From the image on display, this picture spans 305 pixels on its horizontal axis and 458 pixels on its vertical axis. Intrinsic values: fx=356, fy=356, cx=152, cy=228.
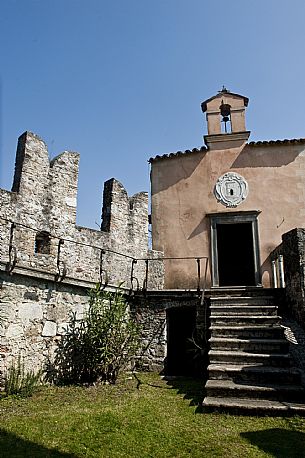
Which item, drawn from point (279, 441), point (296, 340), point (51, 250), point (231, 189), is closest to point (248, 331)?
point (296, 340)

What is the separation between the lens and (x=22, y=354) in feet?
20.0

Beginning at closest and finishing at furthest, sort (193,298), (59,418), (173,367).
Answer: (59,418)
(193,298)
(173,367)

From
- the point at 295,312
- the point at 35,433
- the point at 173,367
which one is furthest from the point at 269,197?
the point at 35,433

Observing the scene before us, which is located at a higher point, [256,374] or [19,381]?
[256,374]

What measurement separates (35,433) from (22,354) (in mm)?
2144

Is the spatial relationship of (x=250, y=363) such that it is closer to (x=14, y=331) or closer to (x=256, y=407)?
(x=256, y=407)

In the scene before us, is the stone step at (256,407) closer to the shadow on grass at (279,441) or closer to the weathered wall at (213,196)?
the shadow on grass at (279,441)

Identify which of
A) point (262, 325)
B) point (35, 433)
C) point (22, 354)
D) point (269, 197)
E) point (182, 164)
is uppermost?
point (182, 164)

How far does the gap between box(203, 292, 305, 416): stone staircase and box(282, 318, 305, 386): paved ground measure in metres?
0.12

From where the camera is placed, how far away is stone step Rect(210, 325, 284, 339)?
640cm

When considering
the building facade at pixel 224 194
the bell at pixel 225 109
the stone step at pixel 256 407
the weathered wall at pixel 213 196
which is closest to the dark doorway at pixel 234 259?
the building facade at pixel 224 194

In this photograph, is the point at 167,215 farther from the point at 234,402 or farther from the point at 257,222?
the point at 234,402

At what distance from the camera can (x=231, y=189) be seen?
32.8 ft

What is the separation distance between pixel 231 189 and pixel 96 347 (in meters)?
5.74
